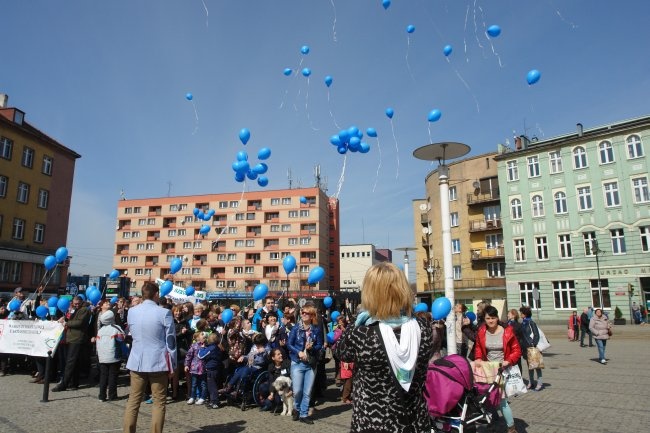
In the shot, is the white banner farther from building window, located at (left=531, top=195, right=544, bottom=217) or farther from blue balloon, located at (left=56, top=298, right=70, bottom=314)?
building window, located at (left=531, top=195, right=544, bottom=217)

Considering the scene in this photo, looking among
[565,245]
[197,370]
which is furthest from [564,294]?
[197,370]

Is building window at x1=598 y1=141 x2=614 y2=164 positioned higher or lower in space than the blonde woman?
higher

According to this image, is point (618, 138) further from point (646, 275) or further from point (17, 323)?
point (17, 323)

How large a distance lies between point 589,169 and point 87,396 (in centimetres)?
3747

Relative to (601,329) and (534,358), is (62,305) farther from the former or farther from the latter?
(601,329)

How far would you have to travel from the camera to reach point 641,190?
32.1 meters

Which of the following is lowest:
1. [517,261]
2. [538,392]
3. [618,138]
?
[538,392]

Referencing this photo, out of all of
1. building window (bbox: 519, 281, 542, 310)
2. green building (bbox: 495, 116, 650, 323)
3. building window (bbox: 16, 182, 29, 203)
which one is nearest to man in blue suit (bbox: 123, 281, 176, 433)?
green building (bbox: 495, 116, 650, 323)

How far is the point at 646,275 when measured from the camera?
30.6 metres

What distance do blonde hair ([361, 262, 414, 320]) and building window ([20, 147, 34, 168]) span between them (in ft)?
138

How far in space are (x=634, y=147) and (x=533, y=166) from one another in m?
7.52

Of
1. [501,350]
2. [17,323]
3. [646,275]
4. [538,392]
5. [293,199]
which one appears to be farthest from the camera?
[293,199]

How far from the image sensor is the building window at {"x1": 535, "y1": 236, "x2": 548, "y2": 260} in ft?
120

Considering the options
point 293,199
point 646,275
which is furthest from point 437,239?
point 293,199
